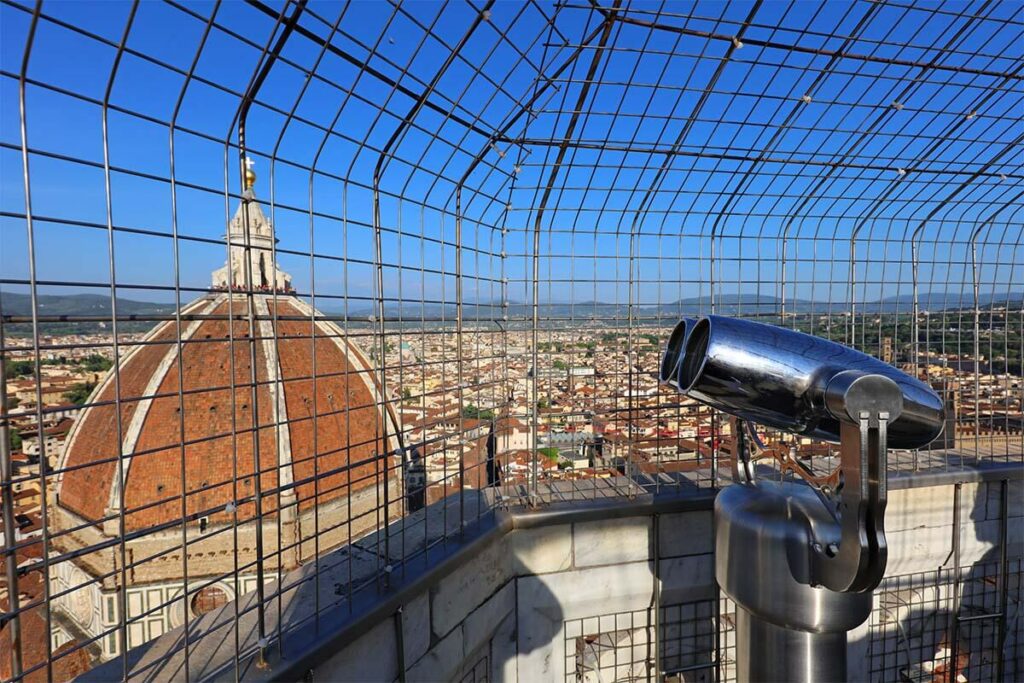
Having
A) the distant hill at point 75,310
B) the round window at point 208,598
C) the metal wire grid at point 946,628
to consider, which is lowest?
the round window at point 208,598

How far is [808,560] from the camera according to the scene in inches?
79.0

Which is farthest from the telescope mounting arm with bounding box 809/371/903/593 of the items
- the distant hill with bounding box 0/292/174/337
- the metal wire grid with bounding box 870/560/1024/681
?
the metal wire grid with bounding box 870/560/1024/681

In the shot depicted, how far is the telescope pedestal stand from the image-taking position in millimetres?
1807

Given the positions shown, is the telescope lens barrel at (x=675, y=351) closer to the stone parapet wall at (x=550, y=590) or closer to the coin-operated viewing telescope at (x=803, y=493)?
the coin-operated viewing telescope at (x=803, y=493)

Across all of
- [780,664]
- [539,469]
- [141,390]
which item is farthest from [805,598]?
[141,390]

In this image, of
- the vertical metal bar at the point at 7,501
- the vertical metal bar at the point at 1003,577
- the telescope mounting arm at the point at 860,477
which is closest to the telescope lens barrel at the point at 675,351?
the telescope mounting arm at the point at 860,477

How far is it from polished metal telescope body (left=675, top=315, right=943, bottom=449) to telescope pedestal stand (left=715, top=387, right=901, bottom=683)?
144 millimetres

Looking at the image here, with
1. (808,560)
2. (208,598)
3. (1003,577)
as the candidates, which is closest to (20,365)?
(808,560)

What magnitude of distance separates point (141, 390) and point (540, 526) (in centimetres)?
1399

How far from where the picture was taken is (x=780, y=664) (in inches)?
85.0

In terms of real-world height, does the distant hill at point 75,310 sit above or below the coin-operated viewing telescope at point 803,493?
above

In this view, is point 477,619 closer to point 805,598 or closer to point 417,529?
point 417,529

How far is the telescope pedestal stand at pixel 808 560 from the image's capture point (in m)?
1.81

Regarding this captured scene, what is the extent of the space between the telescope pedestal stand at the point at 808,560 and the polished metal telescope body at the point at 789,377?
144 millimetres
